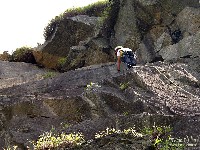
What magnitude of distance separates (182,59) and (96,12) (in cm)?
1250

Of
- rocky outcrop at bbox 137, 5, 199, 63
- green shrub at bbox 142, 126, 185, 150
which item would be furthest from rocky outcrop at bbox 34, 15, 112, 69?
green shrub at bbox 142, 126, 185, 150

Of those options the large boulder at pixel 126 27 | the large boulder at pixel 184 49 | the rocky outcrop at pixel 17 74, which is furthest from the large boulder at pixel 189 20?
the rocky outcrop at pixel 17 74

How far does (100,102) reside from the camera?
1795cm

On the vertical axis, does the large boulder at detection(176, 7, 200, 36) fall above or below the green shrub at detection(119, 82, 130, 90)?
above

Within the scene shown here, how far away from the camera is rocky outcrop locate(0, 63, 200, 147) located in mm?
15281

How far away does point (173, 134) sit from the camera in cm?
1301

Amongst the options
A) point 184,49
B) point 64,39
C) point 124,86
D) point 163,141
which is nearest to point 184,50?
point 184,49

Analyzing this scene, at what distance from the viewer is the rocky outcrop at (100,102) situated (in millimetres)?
15281

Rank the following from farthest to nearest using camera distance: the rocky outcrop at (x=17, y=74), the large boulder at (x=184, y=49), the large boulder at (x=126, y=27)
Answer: the large boulder at (x=126, y=27), the large boulder at (x=184, y=49), the rocky outcrop at (x=17, y=74)

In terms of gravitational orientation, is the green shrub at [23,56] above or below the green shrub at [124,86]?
above

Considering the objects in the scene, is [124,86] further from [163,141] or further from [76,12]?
[76,12]

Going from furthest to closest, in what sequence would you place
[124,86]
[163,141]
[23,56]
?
[23,56]
[124,86]
[163,141]

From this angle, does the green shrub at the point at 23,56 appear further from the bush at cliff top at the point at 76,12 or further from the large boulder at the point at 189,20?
the large boulder at the point at 189,20

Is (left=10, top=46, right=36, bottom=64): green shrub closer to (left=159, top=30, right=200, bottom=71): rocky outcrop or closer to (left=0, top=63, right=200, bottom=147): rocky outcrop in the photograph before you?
(left=159, top=30, right=200, bottom=71): rocky outcrop
